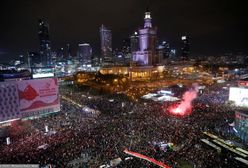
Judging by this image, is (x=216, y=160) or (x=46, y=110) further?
(x=46, y=110)

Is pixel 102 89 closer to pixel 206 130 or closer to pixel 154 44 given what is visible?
pixel 206 130

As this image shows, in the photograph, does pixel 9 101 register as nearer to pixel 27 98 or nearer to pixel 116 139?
pixel 27 98

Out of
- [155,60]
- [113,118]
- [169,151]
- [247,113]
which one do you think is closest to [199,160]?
[169,151]

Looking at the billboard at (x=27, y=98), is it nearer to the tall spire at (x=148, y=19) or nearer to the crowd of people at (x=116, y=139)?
the crowd of people at (x=116, y=139)

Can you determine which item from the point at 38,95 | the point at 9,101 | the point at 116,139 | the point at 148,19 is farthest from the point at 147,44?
the point at 116,139

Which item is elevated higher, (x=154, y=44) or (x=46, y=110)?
(x=154, y=44)

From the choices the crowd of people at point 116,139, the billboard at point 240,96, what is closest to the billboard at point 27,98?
the crowd of people at point 116,139

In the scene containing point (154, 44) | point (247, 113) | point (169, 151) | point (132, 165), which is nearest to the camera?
point (132, 165)
